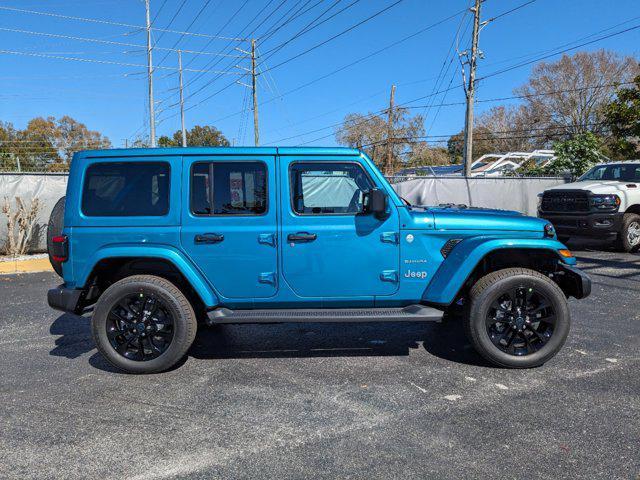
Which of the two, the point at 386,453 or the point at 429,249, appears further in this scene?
the point at 429,249

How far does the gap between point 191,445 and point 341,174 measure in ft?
8.09

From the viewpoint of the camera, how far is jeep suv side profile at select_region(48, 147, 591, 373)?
4.11 m

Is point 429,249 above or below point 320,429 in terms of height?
above

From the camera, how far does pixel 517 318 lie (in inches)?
164

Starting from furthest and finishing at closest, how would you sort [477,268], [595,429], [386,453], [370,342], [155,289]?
1. [370,342]
2. [477,268]
3. [155,289]
4. [595,429]
5. [386,453]

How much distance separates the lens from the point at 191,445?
3.01m

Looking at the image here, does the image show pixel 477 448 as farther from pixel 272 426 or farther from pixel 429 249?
pixel 429 249

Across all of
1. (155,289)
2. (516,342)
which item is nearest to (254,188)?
(155,289)

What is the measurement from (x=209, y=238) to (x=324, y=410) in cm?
171

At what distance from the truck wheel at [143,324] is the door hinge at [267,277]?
0.66m

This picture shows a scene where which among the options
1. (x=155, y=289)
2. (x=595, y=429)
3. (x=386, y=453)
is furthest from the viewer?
(x=155, y=289)

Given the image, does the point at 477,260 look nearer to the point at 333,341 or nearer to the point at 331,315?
the point at 331,315

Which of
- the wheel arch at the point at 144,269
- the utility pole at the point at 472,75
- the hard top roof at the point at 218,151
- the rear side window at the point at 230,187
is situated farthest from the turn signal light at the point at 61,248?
the utility pole at the point at 472,75

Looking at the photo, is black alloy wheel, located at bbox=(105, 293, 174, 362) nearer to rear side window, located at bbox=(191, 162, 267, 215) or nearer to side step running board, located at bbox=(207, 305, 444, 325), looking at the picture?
side step running board, located at bbox=(207, 305, 444, 325)
